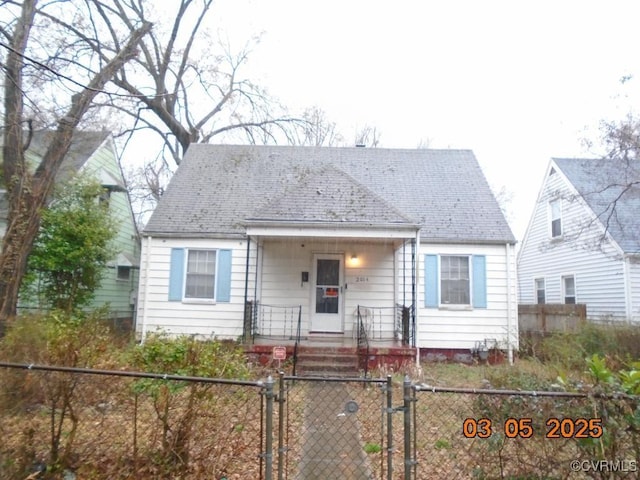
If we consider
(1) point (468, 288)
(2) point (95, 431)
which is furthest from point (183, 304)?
(2) point (95, 431)

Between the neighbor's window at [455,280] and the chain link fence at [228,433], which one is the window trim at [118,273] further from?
the chain link fence at [228,433]

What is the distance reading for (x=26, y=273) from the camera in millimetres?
11539

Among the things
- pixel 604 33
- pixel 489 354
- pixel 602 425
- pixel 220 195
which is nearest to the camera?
pixel 602 425

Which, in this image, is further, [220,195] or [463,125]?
[463,125]

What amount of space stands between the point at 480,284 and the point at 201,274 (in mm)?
7258

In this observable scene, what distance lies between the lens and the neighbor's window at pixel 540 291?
57.8ft

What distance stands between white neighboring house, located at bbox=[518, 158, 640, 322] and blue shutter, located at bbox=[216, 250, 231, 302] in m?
9.47

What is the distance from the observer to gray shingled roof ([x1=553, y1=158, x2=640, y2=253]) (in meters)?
11.8

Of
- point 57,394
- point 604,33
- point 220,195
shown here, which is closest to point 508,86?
point 604,33

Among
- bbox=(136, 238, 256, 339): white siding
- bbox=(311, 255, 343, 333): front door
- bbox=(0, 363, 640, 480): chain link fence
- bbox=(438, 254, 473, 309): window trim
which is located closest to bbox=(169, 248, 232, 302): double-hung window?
bbox=(136, 238, 256, 339): white siding

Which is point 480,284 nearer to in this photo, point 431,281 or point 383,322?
point 431,281

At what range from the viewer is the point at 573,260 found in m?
15.6

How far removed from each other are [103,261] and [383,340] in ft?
27.6

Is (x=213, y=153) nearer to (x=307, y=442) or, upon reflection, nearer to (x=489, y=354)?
(x=489, y=354)
